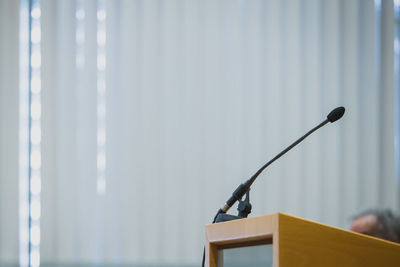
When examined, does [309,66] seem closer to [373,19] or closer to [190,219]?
[373,19]

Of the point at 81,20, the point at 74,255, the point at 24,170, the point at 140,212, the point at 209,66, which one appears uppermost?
the point at 81,20

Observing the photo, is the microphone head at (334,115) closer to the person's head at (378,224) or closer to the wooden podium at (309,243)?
the wooden podium at (309,243)

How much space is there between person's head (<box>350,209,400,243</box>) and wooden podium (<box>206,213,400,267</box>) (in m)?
1.45

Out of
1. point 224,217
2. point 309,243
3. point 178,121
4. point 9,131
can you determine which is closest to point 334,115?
point 224,217

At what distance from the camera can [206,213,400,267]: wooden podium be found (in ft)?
4.16

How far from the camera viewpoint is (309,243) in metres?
1.30

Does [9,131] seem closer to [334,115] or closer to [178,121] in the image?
[178,121]

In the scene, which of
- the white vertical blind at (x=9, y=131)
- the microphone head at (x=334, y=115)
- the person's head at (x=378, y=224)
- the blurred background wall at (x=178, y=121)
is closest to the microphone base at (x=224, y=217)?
the microphone head at (x=334, y=115)

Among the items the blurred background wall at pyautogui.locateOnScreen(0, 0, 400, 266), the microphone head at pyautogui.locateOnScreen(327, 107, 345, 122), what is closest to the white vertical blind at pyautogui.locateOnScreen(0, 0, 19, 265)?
the blurred background wall at pyautogui.locateOnScreen(0, 0, 400, 266)

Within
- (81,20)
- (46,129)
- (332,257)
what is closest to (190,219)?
(46,129)

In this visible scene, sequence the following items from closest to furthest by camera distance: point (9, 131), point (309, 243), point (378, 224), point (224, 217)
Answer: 1. point (309, 243)
2. point (224, 217)
3. point (378, 224)
4. point (9, 131)

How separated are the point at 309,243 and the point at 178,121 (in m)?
2.35

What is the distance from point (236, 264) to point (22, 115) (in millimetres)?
2196

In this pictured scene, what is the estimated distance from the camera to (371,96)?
383 centimetres
